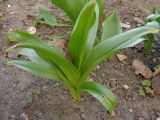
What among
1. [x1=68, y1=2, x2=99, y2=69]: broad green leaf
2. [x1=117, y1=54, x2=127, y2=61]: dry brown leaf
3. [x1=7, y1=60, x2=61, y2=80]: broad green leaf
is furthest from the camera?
[x1=117, y1=54, x2=127, y2=61]: dry brown leaf

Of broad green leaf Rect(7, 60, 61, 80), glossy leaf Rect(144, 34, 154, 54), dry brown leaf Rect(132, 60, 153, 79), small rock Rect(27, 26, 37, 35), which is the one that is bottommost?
small rock Rect(27, 26, 37, 35)

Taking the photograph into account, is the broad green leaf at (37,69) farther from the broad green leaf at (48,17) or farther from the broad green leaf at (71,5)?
the broad green leaf at (48,17)

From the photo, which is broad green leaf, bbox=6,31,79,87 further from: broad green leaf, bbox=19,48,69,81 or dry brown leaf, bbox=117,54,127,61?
dry brown leaf, bbox=117,54,127,61

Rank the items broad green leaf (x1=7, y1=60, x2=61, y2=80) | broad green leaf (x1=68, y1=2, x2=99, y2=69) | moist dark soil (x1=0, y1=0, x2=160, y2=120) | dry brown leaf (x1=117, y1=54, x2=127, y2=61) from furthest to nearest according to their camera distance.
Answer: dry brown leaf (x1=117, y1=54, x2=127, y2=61), moist dark soil (x1=0, y1=0, x2=160, y2=120), broad green leaf (x1=7, y1=60, x2=61, y2=80), broad green leaf (x1=68, y1=2, x2=99, y2=69)

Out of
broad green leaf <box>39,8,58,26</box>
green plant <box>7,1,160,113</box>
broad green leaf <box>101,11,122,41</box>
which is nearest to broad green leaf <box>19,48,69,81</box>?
green plant <box>7,1,160,113</box>

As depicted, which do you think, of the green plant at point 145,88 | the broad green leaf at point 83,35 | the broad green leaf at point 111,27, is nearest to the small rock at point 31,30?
the broad green leaf at point 111,27

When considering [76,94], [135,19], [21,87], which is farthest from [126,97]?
[135,19]

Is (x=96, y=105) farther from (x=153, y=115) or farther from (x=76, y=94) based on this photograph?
(x=153, y=115)

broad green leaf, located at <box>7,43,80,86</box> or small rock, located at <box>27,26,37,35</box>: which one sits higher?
broad green leaf, located at <box>7,43,80,86</box>
